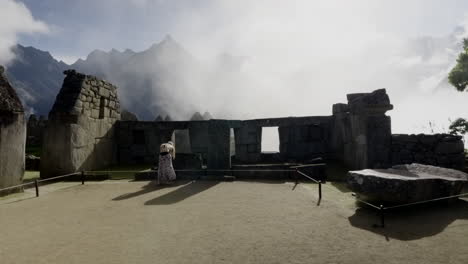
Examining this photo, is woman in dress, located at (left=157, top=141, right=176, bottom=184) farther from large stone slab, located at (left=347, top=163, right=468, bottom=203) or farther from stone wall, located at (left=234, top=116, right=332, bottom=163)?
large stone slab, located at (left=347, top=163, right=468, bottom=203)

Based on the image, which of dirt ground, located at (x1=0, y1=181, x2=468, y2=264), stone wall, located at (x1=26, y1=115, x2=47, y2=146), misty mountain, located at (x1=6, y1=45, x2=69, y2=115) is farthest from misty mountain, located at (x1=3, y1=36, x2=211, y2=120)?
dirt ground, located at (x1=0, y1=181, x2=468, y2=264)

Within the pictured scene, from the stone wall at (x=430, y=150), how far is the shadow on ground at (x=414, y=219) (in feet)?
10.6

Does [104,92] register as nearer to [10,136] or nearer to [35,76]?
[10,136]

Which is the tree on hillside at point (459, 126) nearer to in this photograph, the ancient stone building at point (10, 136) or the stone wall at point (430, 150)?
A: the stone wall at point (430, 150)

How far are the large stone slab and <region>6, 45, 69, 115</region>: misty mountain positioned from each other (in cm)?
10102

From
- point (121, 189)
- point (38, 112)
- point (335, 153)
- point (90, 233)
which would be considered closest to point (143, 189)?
point (121, 189)

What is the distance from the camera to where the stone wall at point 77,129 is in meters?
10.4

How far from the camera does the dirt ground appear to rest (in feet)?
11.3

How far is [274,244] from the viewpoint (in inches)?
147

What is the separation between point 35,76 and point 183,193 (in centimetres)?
11662

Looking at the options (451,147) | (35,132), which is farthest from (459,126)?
(35,132)

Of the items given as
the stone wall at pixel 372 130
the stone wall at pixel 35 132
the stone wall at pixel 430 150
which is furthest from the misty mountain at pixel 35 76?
the stone wall at pixel 430 150

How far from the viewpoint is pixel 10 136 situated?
7520 millimetres

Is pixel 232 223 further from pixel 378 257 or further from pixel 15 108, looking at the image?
pixel 15 108
